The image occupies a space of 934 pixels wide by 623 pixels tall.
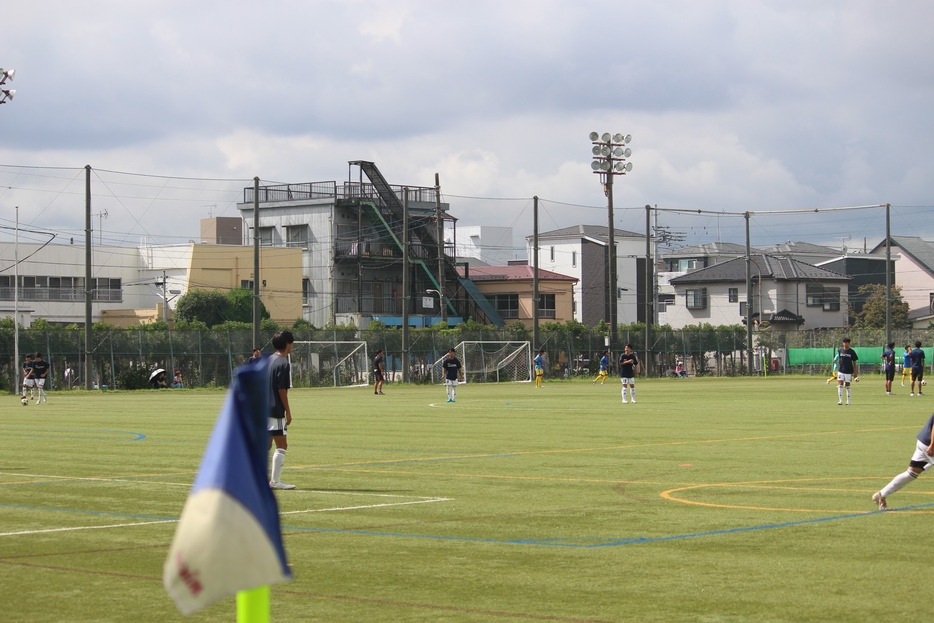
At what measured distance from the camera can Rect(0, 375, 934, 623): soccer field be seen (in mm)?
9672

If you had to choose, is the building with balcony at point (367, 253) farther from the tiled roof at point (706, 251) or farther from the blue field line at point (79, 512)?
the blue field line at point (79, 512)

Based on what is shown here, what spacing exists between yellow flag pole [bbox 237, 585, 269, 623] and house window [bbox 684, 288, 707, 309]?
12603 centimetres

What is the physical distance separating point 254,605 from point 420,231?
347 feet

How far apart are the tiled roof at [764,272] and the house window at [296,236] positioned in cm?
3813

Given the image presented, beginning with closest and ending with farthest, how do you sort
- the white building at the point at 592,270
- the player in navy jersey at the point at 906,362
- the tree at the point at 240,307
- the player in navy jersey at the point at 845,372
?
the player in navy jersey at the point at 845,372
the player in navy jersey at the point at 906,362
the tree at the point at 240,307
the white building at the point at 592,270

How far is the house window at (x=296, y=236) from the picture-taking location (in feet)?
365

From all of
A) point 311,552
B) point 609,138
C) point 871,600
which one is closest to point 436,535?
point 311,552

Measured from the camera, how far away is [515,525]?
14.2 meters

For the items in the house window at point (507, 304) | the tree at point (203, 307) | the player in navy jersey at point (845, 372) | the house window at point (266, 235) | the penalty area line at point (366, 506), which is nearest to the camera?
the penalty area line at point (366, 506)

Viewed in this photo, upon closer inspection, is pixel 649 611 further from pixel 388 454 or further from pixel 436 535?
pixel 388 454

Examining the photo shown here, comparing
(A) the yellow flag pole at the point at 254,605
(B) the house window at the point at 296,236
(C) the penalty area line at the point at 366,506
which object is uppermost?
(B) the house window at the point at 296,236

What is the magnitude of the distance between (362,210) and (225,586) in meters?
106

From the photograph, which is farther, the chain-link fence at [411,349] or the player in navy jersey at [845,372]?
the chain-link fence at [411,349]

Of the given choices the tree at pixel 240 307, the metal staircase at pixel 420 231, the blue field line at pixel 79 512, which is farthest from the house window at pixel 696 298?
the blue field line at pixel 79 512
